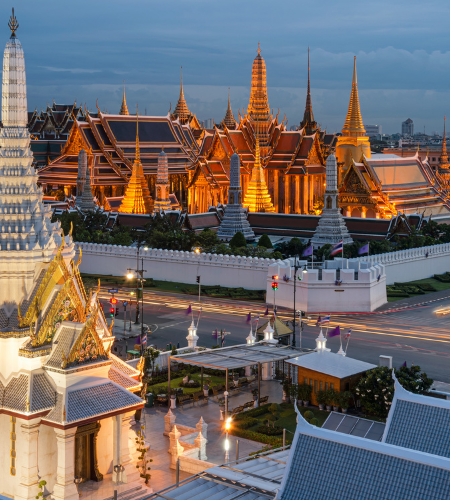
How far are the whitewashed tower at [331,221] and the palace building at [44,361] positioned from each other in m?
40.8

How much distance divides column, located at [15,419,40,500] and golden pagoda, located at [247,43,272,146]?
232ft

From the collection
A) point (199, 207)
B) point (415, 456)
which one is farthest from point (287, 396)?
point (199, 207)

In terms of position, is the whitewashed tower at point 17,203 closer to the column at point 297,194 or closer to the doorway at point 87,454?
the doorway at point 87,454

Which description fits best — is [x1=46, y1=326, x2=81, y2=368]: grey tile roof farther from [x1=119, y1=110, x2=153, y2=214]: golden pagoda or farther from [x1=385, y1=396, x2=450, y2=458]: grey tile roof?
[x1=119, y1=110, x2=153, y2=214]: golden pagoda

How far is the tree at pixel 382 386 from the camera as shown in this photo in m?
30.3

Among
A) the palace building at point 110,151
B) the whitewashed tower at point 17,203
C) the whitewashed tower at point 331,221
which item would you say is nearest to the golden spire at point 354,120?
the palace building at point 110,151

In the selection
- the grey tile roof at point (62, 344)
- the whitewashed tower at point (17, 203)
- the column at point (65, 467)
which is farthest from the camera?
the whitewashed tower at point (17, 203)

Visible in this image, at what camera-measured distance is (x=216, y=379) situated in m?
35.5

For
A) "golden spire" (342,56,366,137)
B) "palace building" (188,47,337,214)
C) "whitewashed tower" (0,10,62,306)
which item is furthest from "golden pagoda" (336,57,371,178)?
"whitewashed tower" (0,10,62,306)

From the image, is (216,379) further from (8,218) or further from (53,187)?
(53,187)

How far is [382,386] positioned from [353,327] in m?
14.6

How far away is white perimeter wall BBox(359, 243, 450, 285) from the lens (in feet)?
185

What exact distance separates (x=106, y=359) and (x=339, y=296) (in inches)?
1122

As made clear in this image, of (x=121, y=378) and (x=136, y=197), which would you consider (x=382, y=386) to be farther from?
(x=136, y=197)
